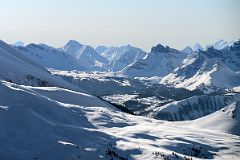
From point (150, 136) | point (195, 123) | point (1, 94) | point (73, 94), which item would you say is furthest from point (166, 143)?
point (195, 123)

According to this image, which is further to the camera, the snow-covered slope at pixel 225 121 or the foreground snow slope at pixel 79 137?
the snow-covered slope at pixel 225 121

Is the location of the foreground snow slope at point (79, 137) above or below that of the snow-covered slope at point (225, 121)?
A: below

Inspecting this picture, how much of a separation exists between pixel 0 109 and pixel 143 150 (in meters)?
25.0

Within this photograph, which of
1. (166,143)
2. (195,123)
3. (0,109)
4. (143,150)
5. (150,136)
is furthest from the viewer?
(195,123)

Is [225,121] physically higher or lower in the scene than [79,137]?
higher

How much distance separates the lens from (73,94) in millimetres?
150000

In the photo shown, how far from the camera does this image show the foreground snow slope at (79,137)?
71244 mm

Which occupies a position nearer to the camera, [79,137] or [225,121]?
[79,137]

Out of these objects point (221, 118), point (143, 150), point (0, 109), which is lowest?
point (143, 150)

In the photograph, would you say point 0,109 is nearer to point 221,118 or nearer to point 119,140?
point 119,140

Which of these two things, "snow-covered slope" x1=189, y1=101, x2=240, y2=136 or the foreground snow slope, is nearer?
the foreground snow slope

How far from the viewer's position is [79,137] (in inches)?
3187

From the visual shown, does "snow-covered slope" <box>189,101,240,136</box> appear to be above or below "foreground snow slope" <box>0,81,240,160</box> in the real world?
above

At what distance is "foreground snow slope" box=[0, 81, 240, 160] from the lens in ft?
234
